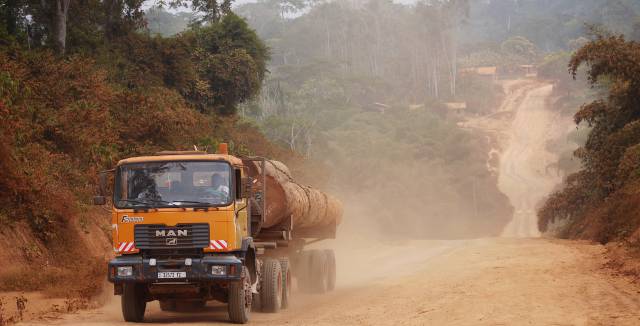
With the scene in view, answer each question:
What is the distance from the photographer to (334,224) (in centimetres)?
2316

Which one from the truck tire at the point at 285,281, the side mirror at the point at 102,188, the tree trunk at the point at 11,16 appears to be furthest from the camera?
the tree trunk at the point at 11,16

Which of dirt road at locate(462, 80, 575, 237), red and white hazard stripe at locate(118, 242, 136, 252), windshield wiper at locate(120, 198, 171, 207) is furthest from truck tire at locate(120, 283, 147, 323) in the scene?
dirt road at locate(462, 80, 575, 237)

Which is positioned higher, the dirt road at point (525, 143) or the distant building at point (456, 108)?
the distant building at point (456, 108)

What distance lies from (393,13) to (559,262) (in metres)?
138

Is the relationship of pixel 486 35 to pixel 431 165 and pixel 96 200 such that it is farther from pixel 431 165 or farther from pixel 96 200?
pixel 96 200

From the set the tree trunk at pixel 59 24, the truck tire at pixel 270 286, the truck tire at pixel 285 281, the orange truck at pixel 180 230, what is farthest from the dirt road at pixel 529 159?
the orange truck at pixel 180 230

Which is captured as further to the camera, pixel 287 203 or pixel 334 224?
pixel 334 224

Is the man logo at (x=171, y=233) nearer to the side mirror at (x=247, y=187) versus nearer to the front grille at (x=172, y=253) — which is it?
the front grille at (x=172, y=253)

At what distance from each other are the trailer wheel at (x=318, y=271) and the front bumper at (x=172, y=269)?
25.4 ft

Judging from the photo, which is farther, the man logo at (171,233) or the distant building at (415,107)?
the distant building at (415,107)

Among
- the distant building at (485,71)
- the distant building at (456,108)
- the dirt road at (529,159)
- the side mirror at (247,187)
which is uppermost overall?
the distant building at (485,71)

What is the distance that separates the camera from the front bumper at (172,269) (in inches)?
519

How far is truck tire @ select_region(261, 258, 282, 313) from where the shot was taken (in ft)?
51.8

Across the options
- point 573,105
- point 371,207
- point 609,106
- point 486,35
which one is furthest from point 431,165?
point 486,35
